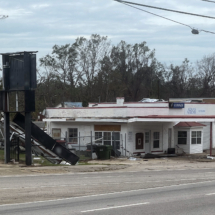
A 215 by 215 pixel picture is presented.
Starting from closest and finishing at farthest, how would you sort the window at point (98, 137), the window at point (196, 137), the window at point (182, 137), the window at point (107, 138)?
the window at point (107, 138) < the window at point (98, 137) < the window at point (182, 137) < the window at point (196, 137)

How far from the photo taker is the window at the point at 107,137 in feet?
109

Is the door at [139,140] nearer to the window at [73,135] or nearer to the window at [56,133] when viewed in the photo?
the window at [73,135]

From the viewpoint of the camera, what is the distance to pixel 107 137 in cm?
3403

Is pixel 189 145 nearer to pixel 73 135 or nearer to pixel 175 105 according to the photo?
pixel 175 105

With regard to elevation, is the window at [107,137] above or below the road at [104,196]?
below

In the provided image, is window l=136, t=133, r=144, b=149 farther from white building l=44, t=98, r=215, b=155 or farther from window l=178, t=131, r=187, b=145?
window l=178, t=131, r=187, b=145

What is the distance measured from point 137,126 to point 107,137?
259 centimetres

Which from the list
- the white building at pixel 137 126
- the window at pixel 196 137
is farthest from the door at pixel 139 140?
the window at pixel 196 137

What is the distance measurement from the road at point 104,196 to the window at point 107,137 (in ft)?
50.2

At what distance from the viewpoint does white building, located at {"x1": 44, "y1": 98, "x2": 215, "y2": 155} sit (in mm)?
32750

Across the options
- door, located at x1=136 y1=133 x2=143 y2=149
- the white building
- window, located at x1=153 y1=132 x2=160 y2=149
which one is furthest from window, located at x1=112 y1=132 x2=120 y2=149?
window, located at x1=153 y1=132 x2=160 y2=149

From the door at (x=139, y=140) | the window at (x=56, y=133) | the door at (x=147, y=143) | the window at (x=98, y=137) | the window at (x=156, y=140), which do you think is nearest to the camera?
the door at (x=139, y=140)

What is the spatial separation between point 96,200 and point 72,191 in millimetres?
2112

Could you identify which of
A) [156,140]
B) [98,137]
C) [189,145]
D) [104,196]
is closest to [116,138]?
[98,137]
